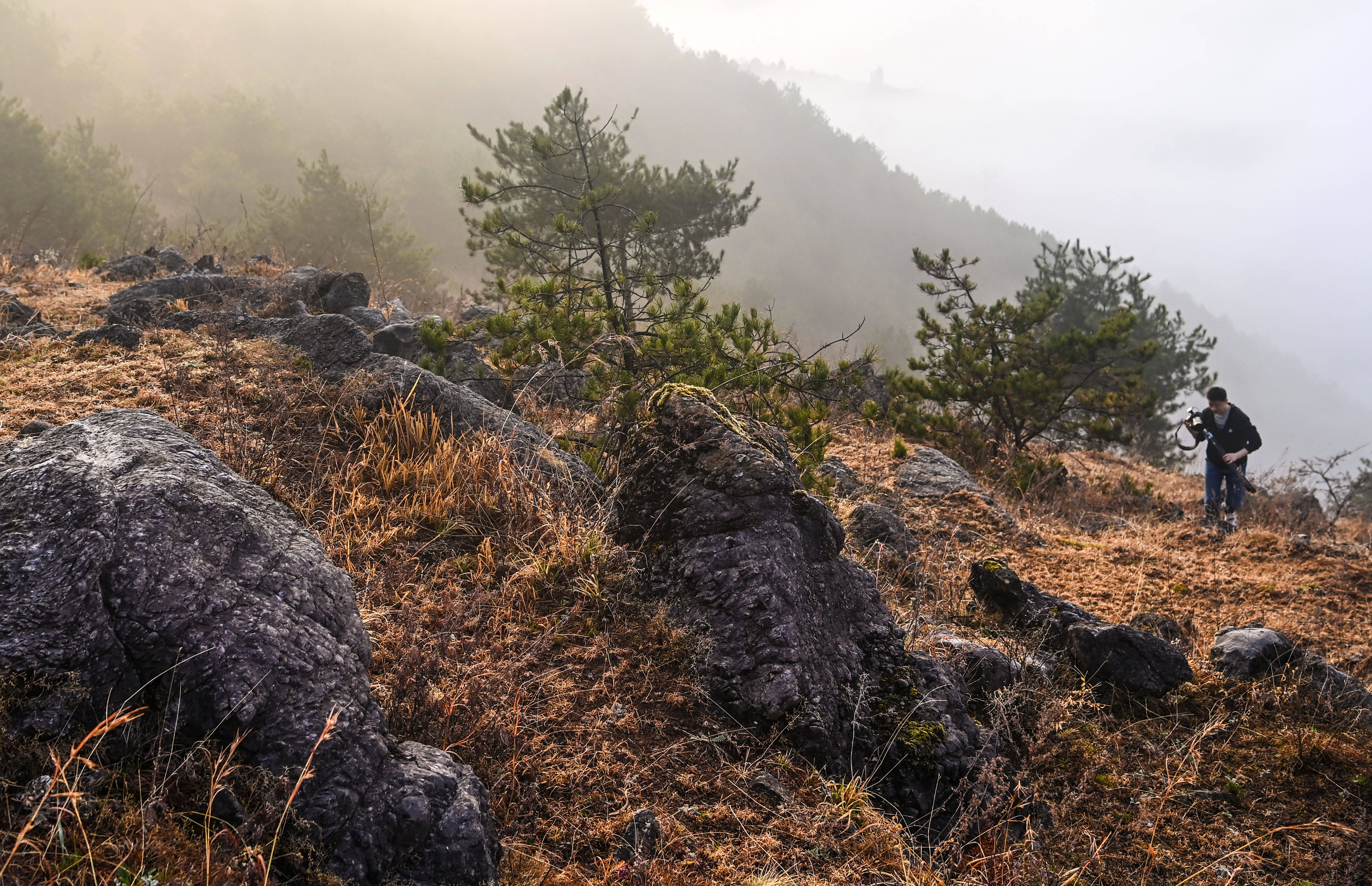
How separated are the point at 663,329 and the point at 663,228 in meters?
11.4

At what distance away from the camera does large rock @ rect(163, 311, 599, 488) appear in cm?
380

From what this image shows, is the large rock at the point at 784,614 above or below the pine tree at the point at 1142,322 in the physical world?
below

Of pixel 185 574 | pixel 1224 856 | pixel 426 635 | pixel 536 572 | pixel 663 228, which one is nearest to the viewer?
pixel 185 574

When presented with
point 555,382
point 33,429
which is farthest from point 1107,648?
point 33,429

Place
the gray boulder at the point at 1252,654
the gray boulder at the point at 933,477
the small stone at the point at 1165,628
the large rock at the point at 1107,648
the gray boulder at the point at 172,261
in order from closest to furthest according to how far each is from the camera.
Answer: the large rock at the point at 1107,648
the gray boulder at the point at 1252,654
the small stone at the point at 1165,628
the gray boulder at the point at 933,477
the gray boulder at the point at 172,261

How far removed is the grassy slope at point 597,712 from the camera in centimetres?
177

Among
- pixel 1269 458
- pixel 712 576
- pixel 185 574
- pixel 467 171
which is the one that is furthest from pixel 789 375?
pixel 1269 458

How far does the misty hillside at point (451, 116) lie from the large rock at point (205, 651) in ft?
15.3

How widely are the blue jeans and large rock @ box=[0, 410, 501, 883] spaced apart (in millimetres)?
8594

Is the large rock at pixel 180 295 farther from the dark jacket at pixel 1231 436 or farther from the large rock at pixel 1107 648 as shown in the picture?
the dark jacket at pixel 1231 436

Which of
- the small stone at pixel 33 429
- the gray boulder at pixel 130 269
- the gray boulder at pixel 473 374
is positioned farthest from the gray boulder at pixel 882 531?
the gray boulder at pixel 130 269

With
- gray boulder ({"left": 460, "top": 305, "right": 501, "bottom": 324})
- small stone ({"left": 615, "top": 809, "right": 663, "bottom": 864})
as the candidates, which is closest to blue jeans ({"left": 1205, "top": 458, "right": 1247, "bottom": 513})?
small stone ({"left": 615, "top": 809, "right": 663, "bottom": 864})

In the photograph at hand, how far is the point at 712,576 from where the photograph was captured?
2.62m

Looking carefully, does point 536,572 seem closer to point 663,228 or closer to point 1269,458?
point 663,228
